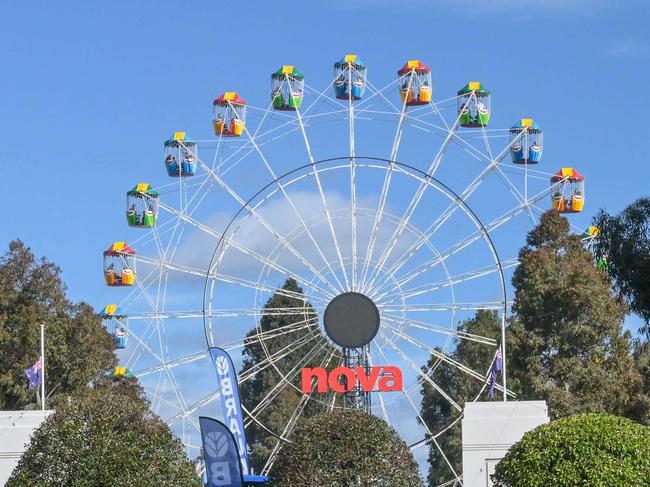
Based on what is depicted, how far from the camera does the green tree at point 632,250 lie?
1879 inches

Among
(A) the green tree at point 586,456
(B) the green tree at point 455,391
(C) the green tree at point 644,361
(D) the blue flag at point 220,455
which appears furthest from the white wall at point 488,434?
(B) the green tree at point 455,391

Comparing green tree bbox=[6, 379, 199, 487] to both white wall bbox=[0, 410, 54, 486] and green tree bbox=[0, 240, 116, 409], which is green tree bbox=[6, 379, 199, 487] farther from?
green tree bbox=[0, 240, 116, 409]

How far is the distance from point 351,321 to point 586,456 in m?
23.8

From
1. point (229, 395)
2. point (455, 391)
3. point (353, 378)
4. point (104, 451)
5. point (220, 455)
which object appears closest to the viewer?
point (104, 451)

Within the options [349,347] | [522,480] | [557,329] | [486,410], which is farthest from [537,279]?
[522,480]

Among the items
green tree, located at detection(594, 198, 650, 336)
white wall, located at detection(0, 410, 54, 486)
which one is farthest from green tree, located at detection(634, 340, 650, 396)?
white wall, located at detection(0, 410, 54, 486)

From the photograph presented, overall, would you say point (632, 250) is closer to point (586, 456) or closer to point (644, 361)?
point (586, 456)

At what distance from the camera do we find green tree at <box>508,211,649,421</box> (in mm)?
64062

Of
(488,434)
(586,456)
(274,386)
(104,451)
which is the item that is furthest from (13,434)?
(274,386)

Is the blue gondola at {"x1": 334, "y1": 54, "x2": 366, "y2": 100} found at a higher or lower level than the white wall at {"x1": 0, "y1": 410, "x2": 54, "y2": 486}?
higher

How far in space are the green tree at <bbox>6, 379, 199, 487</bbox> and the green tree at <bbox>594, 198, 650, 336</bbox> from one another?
1622 centimetres

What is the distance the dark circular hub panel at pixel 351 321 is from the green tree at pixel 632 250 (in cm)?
1247

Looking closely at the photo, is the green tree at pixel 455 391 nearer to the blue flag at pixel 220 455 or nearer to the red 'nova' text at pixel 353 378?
the red 'nova' text at pixel 353 378

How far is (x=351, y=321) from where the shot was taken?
5894 cm
